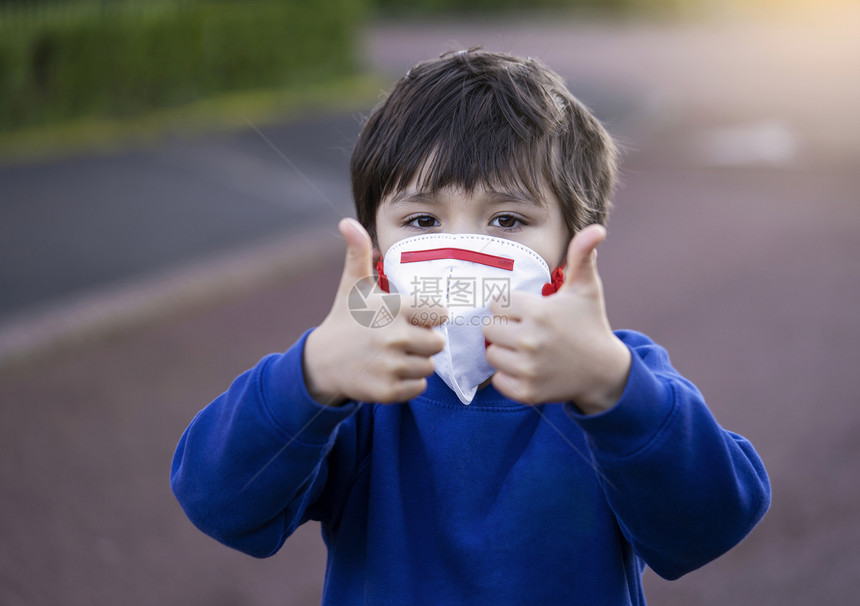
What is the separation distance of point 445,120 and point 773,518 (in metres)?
2.61

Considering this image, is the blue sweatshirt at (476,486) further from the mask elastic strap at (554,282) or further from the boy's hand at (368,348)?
the mask elastic strap at (554,282)

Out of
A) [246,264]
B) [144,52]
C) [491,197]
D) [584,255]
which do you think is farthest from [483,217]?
[144,52]

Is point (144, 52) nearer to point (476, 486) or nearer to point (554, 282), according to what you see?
point (554, 282)

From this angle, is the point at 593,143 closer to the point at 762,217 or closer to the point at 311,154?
the point at 762,217

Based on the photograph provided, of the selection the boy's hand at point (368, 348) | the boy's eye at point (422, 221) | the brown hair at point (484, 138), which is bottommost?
the boy's hand at point (368, 348)

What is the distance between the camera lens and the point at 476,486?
1608 mm

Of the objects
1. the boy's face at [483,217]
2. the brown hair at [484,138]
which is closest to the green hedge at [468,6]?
the brown hair at [484,138]

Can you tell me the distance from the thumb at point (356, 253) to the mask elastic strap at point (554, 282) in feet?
1.58

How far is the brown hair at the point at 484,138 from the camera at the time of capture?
5.56 feet

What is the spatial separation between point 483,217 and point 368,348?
0.49m

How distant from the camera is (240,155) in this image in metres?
9.24

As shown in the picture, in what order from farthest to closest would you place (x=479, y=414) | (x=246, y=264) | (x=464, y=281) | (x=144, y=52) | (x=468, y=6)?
1. (x=468, y=6)
2. (x=144, y=52)
3. (x=246, y=264)
4. (x=479, y=414)
5. (x=464, y=281)

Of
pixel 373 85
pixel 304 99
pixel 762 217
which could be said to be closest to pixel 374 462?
pixel 762 217

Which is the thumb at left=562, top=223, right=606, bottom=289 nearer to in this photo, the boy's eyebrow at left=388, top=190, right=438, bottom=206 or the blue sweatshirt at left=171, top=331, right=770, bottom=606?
the blue sweatshirt at left=171, top=331, right=770, bottom=606
